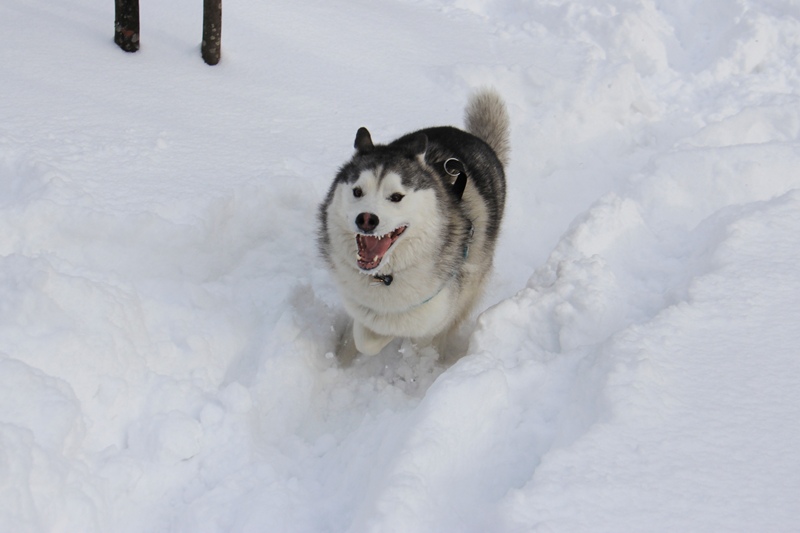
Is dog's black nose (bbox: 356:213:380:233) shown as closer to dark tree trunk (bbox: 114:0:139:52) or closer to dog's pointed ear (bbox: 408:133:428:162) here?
dog's pointed ear (bbox: 408:133:428:162)

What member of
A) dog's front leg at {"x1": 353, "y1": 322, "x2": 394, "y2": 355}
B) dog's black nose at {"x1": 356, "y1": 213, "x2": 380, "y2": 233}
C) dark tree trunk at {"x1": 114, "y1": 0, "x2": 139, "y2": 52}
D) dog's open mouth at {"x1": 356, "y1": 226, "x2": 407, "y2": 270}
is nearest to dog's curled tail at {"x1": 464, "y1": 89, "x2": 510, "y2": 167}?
dog's front leg at {"x1": 353, "y1": 322, "x2": 394, "y2": 355}

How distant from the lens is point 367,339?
3.78 m

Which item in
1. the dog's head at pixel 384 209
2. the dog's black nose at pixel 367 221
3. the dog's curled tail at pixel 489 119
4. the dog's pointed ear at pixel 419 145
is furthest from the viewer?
the dog's curled tail at pixel 489 119

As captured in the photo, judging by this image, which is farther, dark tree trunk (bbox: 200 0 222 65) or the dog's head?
dark tree trunk (bbox: 200 0 222 65)

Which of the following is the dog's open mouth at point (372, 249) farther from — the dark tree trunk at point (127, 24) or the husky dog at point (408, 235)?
the dark tree trunk at point (127, 24)

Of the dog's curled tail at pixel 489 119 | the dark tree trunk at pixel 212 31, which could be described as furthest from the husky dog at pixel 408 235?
the dark tree trunk at pixel 212 31

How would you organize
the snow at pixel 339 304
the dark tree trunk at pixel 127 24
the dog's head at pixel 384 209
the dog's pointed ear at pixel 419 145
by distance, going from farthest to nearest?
1. the dark tree trunk at pixel 127 24
2. the dog's pointed ear at pixel 419 145
3. the dog's head at pixel 384 209
4. the snow at pixel 339 304

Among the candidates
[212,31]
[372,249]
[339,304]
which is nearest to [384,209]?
[372,249]

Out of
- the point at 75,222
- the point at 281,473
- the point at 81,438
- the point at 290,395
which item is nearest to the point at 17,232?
the point at 75,222

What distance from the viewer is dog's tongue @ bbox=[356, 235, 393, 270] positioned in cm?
323

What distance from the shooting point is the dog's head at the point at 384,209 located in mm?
3158

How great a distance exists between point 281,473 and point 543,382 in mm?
1244

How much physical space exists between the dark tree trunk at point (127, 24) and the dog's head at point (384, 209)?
2742 mm

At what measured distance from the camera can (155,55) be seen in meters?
5.52
